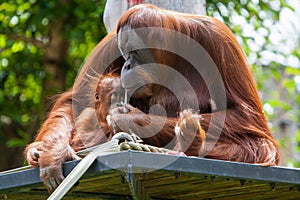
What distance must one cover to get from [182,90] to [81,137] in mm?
419

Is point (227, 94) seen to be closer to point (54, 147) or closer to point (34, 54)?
point (54, 147)

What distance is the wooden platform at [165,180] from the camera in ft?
7.15

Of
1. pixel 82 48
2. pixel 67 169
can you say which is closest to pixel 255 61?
pixel 82 48

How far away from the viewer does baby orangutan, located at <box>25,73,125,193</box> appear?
2484 millimetres

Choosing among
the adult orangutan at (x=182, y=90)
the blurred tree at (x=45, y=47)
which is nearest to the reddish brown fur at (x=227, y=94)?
the adult orangutan at (x=182, y=90)

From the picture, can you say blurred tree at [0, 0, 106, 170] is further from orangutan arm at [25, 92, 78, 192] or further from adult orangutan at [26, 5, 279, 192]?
adult orangutan at [26, 5, 279, 192]

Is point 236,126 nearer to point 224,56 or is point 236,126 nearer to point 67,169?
point 224,56

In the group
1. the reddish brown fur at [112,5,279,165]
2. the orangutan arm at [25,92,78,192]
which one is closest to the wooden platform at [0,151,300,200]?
the orangutan arm at [25,92,78,192]

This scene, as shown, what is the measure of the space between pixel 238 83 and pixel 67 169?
0.76 meters

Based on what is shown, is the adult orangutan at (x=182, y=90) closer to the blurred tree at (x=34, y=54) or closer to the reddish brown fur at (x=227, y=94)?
the reddish brown fur at (x=227, y=94)

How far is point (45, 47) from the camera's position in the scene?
573 centimetres

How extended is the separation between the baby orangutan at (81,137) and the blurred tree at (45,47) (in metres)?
2.12

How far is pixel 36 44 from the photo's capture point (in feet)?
18.8

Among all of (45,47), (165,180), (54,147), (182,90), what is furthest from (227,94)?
(45,47)
